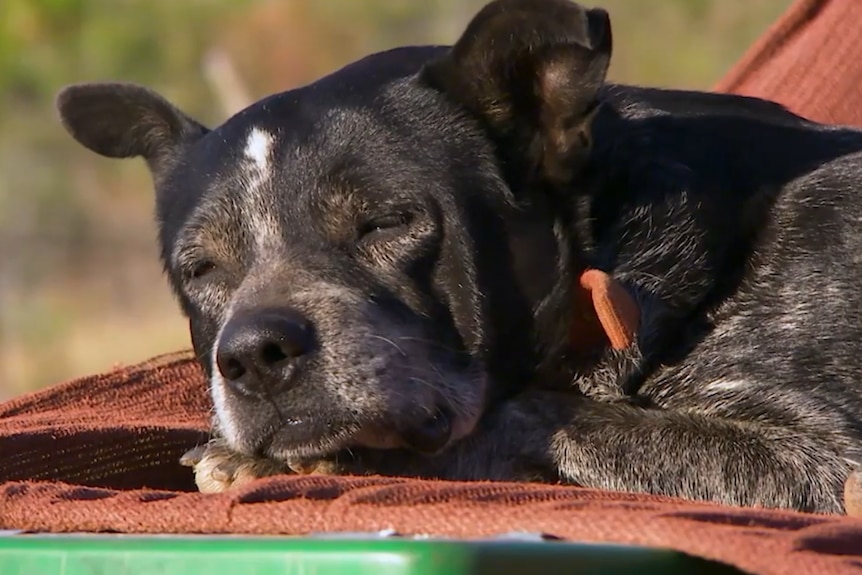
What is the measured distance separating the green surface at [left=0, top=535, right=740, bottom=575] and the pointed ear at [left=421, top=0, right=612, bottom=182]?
1.32 meters

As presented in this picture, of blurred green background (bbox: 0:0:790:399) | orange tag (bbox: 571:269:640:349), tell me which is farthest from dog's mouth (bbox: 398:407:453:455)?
blurred green background (bbox: 0:0:790:399)

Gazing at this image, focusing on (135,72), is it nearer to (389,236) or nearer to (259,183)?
(259,183)

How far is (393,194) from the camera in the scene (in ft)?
9.20

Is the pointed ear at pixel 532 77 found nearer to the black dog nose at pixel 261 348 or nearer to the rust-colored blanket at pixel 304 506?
the black dog nose at pixel 261 348

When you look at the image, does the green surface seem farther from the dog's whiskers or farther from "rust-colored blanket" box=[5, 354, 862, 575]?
the dog's whiskers

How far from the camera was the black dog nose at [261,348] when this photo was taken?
2525 mm

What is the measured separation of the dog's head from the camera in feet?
8.54

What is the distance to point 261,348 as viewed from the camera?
2533mm

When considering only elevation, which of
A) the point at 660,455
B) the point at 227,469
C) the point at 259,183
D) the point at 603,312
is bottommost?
the point at 660,455

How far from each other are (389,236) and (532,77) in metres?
0.43

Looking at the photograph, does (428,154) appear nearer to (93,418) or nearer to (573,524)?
(93,418)

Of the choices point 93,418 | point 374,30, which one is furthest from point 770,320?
point 374,30

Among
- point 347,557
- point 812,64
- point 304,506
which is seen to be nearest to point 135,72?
point 812,64

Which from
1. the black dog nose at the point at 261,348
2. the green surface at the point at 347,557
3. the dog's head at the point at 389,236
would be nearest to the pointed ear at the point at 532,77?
the dog's head at the point at 389,236
